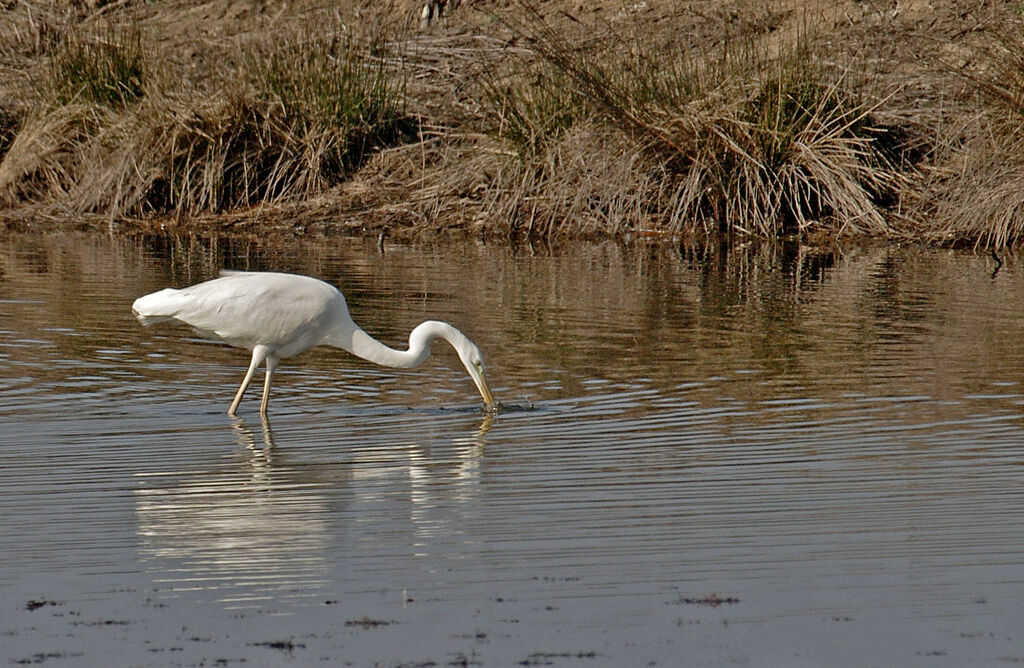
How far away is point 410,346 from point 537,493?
8.96 ft

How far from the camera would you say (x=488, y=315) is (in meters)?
12.7

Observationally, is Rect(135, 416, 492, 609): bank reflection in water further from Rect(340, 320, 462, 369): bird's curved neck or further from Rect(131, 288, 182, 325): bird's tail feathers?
Rect(131, 288, 182, 325): bird's tail feathers

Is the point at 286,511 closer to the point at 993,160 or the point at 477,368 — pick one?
the point at 477,368

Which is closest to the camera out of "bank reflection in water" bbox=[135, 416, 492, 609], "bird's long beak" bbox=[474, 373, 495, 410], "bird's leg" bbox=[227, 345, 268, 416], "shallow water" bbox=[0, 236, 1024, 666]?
"shallow water" bbox=[0, 236, 1024, 666]

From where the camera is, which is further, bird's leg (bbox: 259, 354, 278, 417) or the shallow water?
bird's leg (bbox: 259, 354, 278, 417)

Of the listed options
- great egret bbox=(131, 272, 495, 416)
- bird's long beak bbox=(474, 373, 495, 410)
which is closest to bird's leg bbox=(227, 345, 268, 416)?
great egret bbox=(131, 272, 495, 416)

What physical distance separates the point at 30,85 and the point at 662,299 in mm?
13961

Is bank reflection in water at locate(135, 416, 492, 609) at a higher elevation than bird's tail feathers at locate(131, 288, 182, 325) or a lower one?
lower

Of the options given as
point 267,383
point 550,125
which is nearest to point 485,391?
point 267,383

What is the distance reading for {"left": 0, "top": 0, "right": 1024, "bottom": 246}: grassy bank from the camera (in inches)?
725

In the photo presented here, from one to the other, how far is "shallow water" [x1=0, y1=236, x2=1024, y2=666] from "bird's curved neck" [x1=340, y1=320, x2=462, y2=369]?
240 millimetres

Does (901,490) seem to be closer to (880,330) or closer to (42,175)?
(880,330)

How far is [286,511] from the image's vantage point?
622cm

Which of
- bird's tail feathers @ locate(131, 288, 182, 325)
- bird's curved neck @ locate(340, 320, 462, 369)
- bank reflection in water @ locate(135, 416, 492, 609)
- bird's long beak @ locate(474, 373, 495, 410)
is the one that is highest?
bird's tail feathers @ locate(131, 288, 182, 325)
